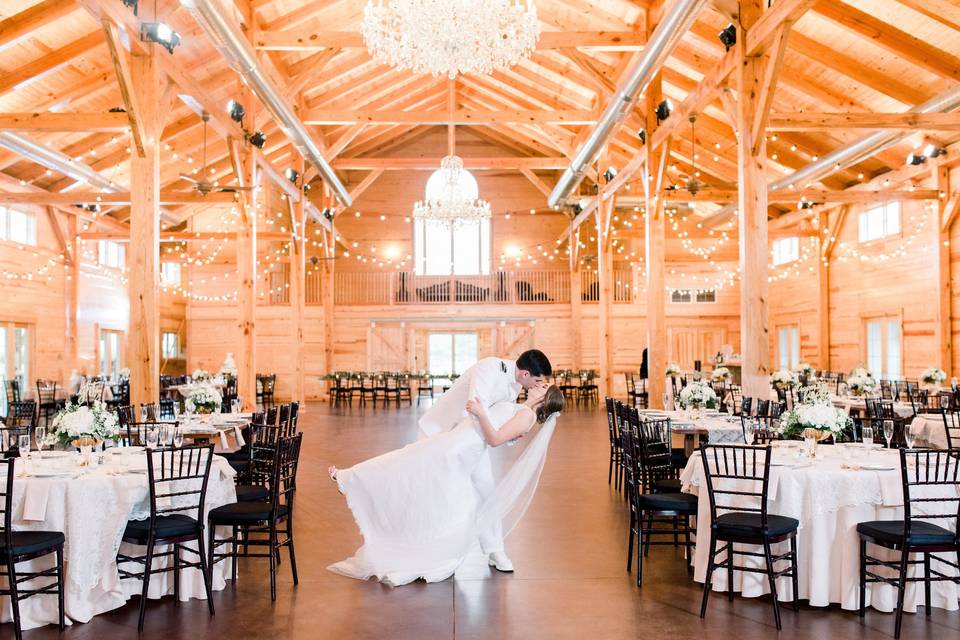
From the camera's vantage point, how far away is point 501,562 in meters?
5.04

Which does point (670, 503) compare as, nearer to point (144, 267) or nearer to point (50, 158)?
point (144, 267)

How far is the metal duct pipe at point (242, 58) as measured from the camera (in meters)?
7.69

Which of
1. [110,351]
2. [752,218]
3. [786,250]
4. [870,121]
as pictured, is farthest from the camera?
[786,250]

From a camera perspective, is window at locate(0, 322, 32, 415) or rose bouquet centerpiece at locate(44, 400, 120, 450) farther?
window at locate(0, 322, 32, 415)

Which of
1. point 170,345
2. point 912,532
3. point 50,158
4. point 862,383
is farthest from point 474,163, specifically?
point 912,532

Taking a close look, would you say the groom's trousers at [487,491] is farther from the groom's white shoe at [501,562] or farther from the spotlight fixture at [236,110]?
the spotlight fixture at [236,110]

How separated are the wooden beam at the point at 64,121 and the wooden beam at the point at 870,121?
26.3 ft

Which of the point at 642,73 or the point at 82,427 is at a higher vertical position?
the point at 642,73

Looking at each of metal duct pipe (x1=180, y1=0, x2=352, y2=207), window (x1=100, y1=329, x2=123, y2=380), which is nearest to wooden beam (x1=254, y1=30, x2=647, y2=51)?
metal duct pipe (x1=180, y1=0, x2=352, y2=207)

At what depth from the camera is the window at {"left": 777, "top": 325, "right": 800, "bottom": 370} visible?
1928cm

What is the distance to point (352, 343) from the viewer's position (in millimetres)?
20984

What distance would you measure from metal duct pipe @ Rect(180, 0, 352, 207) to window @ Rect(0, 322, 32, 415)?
7112 millimetres

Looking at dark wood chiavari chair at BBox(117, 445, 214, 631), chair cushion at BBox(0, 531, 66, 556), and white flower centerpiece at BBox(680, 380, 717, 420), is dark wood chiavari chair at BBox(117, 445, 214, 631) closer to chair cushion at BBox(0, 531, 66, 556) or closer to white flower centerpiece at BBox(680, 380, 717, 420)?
chair cushion at BBox(0, 531, 66, 556)

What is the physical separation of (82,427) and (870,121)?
9598 mm
